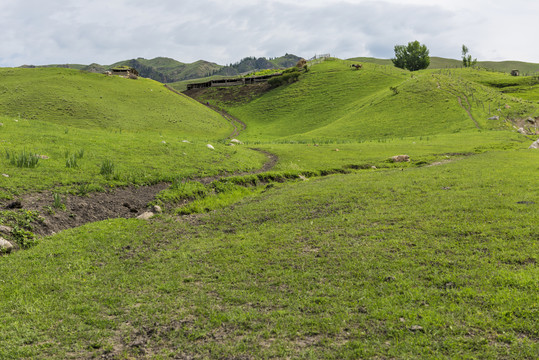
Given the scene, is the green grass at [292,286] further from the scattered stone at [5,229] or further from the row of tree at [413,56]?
the row of tree at [413,56]

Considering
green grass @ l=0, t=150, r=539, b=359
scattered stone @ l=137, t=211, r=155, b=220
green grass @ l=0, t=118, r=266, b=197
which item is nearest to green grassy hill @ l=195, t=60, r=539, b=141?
green grass @ l=0, t=118, r=266, b=197

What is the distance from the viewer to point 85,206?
48.8ft

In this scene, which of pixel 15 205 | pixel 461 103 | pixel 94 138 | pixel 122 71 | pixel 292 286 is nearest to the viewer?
pixel 292 286

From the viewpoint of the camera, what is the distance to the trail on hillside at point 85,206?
42.1ft

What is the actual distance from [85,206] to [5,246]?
4832mm

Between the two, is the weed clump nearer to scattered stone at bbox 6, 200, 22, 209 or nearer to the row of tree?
scattered stone at bbox 6, 200, 22, 209

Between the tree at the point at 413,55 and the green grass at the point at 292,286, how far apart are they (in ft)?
482

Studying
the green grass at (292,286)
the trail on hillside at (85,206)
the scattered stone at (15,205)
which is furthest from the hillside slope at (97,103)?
the green grass at (292,286)

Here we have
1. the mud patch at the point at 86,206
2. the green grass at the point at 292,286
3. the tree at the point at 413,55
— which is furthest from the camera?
the tree at the point at 413,55

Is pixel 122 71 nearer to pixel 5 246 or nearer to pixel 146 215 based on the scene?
pixel 146 215

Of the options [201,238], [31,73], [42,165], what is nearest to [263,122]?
[31,73]

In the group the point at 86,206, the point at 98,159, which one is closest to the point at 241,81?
the point at 98,159

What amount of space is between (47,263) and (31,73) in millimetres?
81100

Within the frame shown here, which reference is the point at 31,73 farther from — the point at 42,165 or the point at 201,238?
the point at 201,238
